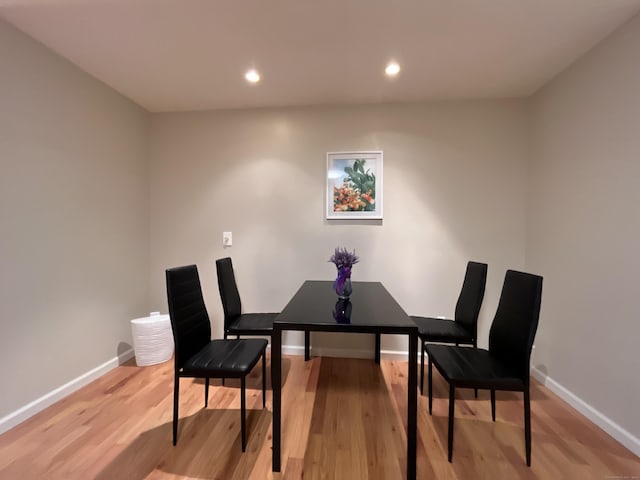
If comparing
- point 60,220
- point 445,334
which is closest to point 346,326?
point 445,334

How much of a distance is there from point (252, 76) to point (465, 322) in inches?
101

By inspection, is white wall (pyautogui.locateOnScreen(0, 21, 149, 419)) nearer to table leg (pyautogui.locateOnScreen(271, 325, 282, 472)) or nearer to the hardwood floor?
the hardwood floor

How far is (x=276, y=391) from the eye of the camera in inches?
52.7

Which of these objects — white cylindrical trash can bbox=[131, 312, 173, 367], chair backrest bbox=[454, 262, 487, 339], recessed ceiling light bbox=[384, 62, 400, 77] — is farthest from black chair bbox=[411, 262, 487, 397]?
white cylindrical trash can bbox=[131, 312, 173, 367]

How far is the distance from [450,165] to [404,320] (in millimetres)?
1793

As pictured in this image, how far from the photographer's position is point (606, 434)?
1.63 meters

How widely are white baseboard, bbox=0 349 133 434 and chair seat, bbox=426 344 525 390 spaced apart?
8.51 ft

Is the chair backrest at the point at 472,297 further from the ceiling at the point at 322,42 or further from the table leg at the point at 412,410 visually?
the ceiling at the point at 322,42

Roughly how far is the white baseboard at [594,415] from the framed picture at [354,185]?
1907mm

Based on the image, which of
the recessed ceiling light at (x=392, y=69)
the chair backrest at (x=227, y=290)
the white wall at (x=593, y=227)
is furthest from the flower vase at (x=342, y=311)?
the recessed ceiling light at (x=392, y=69)

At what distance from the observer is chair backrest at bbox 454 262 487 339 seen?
1.98 meters

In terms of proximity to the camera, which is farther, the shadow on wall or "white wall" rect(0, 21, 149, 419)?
the shadow on wall

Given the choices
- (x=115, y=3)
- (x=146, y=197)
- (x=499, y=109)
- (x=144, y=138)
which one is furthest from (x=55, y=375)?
(x=499, y=109)

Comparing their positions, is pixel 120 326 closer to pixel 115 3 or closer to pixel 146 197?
pixel 146 197
